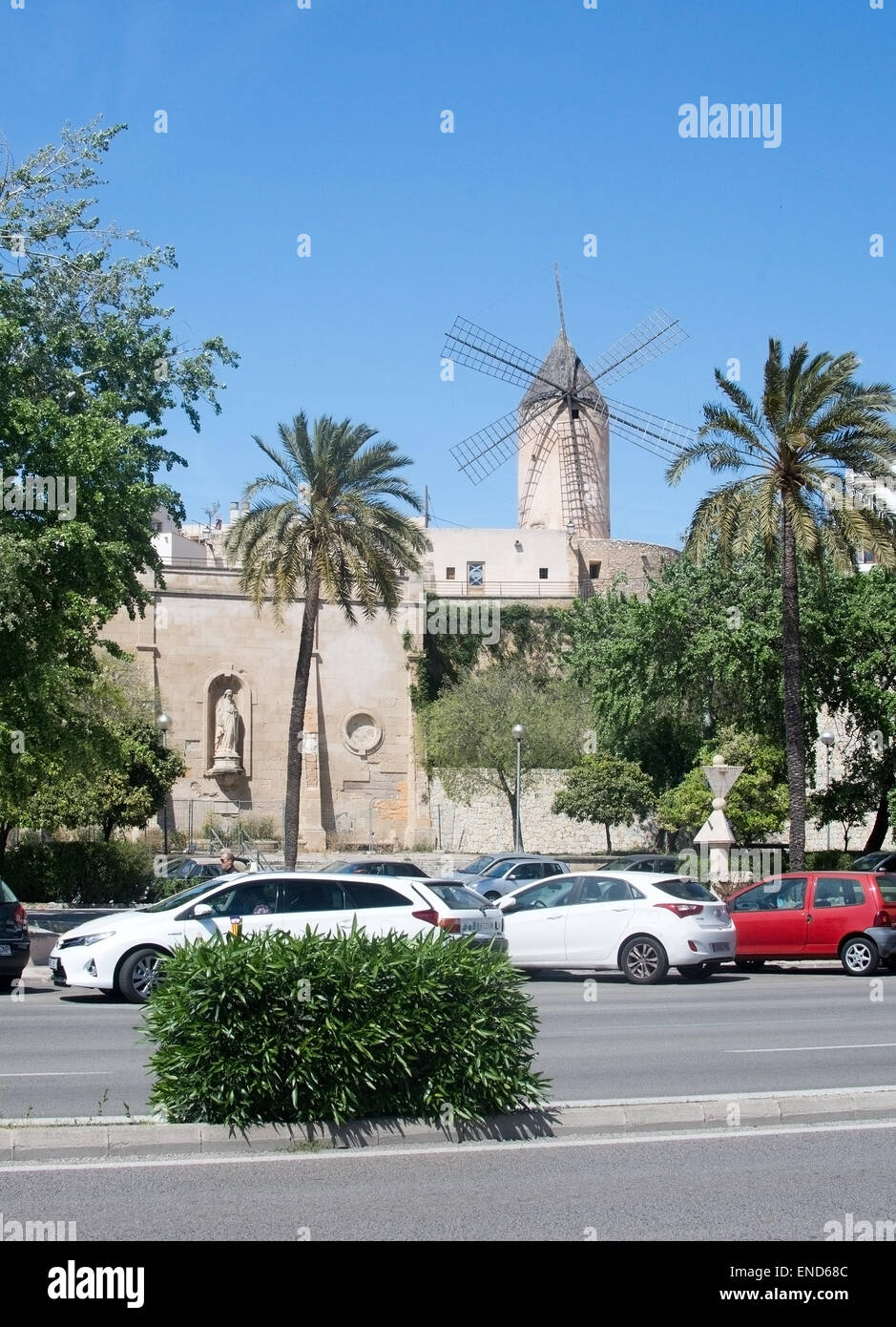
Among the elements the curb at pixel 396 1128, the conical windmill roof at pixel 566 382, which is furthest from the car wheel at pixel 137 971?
the conical windmill roof at pixel 566 382

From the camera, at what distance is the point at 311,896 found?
15.4 meters

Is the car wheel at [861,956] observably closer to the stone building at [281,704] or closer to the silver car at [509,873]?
the silver car at [509,873]

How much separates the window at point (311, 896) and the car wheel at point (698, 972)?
5975 millimetres

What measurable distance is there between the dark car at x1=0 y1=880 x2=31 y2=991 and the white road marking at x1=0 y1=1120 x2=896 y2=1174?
32.3ft

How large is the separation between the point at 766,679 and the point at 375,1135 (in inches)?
1110

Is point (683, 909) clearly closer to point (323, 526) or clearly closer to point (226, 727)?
point (323, 526)

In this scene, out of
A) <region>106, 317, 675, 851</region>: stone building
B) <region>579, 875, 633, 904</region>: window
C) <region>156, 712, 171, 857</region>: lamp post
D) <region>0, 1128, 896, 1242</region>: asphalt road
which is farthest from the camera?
<region>106, 317, 675, 851</region>: stone building

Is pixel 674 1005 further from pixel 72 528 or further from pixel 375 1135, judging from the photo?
pixel 72 528

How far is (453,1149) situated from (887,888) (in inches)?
539

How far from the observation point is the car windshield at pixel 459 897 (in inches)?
714

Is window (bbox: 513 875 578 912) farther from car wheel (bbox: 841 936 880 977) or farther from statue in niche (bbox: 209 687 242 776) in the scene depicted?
statue in niche (bbox: 209 687 242 776)

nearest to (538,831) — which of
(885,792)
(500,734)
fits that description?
(500,734)

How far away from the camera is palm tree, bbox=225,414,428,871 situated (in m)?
29.8

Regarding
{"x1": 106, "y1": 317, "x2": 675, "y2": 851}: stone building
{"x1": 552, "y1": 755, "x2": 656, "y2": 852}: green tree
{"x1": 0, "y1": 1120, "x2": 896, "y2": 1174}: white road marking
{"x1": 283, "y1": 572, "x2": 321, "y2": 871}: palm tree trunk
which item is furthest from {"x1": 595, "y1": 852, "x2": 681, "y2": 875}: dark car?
{"x1": 106, "y1": 317, "x2": 675, "y2": 851}: stone building
